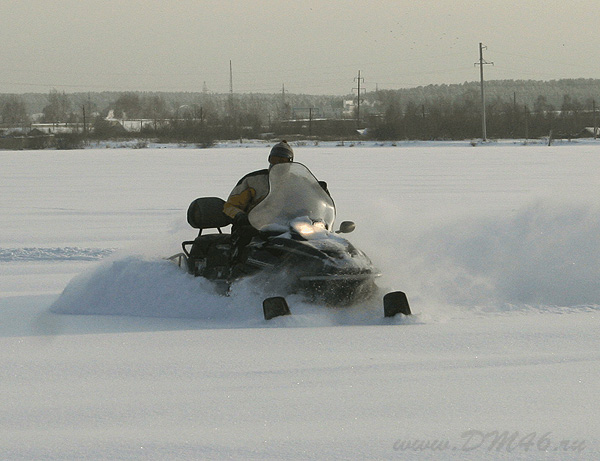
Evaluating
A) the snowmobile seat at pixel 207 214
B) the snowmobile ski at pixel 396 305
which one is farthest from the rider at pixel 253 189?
the snowmobile ski at pixel 396 305

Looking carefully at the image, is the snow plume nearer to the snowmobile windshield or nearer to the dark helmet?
the snowmobile windshield

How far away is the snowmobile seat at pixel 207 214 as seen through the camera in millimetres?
7926

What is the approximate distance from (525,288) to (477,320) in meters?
1.37

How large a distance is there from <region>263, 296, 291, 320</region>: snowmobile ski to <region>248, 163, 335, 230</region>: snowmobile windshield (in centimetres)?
77

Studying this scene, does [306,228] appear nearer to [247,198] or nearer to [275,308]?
[247,198]

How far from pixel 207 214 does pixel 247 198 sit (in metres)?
0.48

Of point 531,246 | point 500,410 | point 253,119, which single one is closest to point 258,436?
point 500,410

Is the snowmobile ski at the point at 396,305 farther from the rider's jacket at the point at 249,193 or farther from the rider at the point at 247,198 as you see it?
the rider's jacket at the point at 249,193

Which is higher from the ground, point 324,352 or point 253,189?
point 253,189

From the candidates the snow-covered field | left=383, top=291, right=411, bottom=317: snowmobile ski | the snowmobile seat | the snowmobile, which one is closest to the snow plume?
the snow-covered field

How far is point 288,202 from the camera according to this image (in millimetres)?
7480

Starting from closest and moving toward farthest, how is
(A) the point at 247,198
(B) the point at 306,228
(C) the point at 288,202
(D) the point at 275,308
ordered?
(D) the point at 275,308, (B) the point at 306,228, (C) the point at 288,202, (A) the point at 247,198

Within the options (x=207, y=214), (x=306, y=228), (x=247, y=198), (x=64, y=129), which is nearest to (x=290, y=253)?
(x=306, y=228)

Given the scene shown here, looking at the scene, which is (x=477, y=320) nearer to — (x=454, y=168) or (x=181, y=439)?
(x=181, y=439)
